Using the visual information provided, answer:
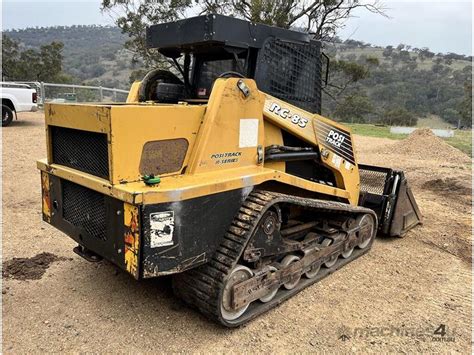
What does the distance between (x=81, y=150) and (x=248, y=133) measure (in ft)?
4.49

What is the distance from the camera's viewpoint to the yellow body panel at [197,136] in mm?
2809

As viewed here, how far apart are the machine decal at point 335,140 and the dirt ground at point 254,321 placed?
4.15 ft

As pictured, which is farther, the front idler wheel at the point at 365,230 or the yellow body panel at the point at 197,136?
the front idler wheel at the point at 365,230

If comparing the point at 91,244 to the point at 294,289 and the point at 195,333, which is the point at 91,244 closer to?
the point at 195,333

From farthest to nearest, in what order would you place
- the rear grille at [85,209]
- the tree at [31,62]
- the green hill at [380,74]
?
the green hill at [380,74], the tree at [31,62], the rear grille at [85,209]

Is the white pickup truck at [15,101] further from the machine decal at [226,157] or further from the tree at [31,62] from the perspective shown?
the tree at [31,62]

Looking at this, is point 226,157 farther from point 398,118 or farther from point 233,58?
point 398,118

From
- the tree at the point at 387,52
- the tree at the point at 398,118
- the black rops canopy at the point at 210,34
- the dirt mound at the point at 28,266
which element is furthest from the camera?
the tree at the point at 387,52

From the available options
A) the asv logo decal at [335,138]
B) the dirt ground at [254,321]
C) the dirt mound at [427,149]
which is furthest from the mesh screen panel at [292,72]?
the dirt mound at [427,149]

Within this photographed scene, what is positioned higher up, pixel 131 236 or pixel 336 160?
pixel 336 160

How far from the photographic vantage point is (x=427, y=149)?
13.3 metres

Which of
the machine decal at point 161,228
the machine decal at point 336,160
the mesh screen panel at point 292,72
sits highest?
the mesh screen panel at point 292,72

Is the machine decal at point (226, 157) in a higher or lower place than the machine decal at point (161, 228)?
higher

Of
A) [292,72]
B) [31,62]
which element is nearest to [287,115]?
[292,72]
